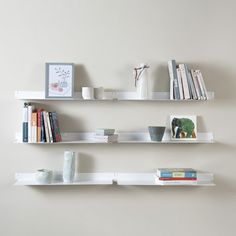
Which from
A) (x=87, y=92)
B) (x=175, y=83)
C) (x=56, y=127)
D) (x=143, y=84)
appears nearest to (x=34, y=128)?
(x=56, y=127)

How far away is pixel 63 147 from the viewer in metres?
2.55

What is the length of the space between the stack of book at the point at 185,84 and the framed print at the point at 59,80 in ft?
2.57

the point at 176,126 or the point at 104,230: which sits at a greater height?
the point at 176,126

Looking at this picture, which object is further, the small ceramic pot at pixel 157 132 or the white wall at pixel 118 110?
the white wall at pixel 118 110

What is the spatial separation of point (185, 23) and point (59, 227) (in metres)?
1.92

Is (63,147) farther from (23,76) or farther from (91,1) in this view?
(91,1)

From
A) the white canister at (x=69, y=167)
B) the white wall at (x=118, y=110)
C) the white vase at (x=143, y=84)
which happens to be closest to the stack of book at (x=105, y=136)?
the white wall at (x=118, y=110)

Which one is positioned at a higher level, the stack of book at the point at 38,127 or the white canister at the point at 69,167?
the stack of book at the point at 38,127

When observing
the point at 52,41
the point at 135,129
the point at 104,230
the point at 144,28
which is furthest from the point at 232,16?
the point at 104,230

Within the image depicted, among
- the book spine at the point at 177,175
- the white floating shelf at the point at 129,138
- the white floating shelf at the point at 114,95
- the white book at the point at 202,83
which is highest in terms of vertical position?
the white book at the point at 202,83

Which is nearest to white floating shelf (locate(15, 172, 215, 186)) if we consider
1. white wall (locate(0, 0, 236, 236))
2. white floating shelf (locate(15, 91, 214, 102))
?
white wall (locate(0, 0, 236, 236))

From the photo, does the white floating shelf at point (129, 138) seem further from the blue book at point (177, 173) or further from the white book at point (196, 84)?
the white book at point (196, 84)

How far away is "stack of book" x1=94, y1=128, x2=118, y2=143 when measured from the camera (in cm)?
239

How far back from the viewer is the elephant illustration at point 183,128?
8.25 feet
